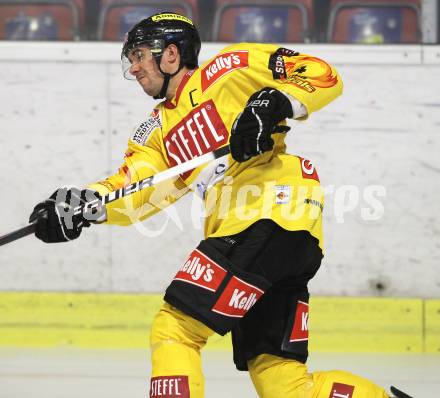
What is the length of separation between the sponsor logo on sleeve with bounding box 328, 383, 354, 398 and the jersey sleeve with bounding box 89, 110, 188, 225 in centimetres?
69

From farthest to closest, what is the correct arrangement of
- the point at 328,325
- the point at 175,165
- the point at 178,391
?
the point at 328,325
the point at 175,165
the point at 178,391

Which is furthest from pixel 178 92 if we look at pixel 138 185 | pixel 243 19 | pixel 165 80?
pixel 243 19

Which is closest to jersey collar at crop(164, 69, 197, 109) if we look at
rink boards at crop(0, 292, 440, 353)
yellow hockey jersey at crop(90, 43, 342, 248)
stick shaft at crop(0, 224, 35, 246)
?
yellow hockey jersey at crop(90, 43, 342, 248)

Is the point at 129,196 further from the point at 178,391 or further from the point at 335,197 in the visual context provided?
the point at 335,197

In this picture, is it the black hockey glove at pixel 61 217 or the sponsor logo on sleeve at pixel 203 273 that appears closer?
the sponsor logo on sleeve at pixel 203 273

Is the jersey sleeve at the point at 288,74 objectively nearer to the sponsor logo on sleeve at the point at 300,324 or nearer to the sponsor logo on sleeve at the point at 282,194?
the sponsor logo on sleeve at the point at 282,194

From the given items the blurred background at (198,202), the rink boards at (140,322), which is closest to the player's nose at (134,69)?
the blurred background at (198,202)

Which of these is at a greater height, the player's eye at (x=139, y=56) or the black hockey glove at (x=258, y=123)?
the player's eye at (x=139, y=56)

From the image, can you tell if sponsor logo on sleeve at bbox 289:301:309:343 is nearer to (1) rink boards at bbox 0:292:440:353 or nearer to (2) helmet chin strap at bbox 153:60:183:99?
(2) helmet chin strap at bbox 153:60:183:99

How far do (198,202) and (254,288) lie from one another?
1.88 meters

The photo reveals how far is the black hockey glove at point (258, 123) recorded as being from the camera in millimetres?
2684

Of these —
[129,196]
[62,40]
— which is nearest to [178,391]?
[129,196]

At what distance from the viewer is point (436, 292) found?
15.1ft

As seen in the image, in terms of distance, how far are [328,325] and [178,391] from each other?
2064mm
